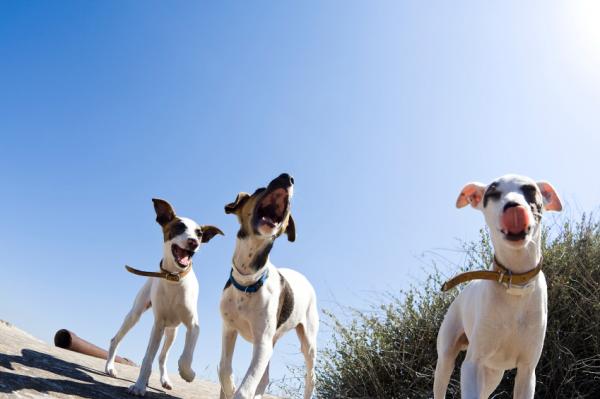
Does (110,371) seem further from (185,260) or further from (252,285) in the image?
(252,285)

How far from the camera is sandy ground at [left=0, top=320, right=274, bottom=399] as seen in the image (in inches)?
147

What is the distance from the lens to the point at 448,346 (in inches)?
165

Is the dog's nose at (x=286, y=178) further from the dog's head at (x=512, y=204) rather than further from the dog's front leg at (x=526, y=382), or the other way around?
the dog's front leg at (x=526, y=382)

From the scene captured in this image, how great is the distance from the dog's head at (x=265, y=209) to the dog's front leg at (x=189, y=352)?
52.6 inches

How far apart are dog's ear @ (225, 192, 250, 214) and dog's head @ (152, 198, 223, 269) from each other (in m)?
1.14

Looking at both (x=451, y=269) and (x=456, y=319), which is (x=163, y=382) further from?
(x=451, y=269)

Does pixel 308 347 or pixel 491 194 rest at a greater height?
pixel 491 194

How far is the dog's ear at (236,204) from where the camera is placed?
4.32m

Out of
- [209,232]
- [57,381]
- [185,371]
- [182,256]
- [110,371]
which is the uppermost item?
[209,232]

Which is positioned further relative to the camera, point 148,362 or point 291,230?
point 148,362

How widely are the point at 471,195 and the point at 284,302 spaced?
6.30 ft

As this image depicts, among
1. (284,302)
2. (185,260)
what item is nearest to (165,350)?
(185,260)

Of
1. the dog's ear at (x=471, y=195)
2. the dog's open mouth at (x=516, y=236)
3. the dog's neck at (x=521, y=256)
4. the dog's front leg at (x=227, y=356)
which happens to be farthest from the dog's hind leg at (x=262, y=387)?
the dog's open mouth at (x=516, y=236)

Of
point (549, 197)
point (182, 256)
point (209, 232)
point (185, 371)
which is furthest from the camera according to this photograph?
point (209, 232)
